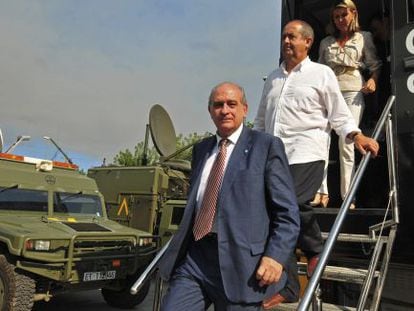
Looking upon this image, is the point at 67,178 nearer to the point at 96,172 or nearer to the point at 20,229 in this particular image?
the point at 20,229

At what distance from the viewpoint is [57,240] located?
265 inches

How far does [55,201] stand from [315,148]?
5985 millimetres

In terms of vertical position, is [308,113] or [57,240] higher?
[308,113]

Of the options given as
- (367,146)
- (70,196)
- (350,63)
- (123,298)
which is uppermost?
(350,63)

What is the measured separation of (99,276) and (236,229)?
533 centimetres

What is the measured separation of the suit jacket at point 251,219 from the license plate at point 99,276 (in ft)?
15.9

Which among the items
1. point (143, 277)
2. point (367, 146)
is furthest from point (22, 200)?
point (367, 146)

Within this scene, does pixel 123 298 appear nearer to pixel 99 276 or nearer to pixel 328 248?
pixel 99 276

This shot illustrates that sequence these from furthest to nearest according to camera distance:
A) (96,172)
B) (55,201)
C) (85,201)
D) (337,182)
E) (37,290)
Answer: (96,172) < (85,201) < (55,201) < (37,290) < (337,182)

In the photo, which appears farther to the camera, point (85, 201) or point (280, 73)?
point (85, 201)

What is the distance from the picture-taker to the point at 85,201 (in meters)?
8.59

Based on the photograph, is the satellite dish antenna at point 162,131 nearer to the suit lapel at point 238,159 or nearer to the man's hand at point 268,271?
the suit lapel at point 238,159

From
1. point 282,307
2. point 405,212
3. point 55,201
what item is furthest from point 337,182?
point 55,201

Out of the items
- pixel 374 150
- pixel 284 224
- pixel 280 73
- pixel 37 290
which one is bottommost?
pixel 37 290
